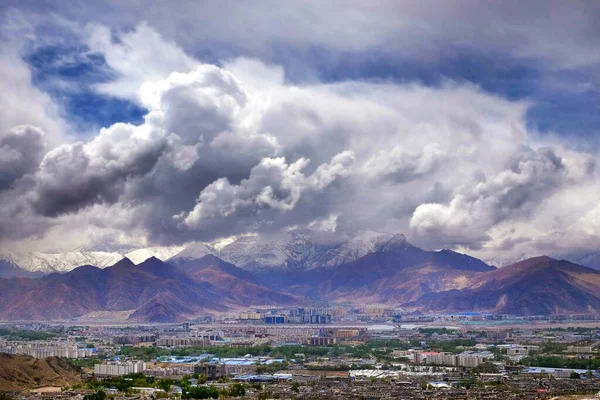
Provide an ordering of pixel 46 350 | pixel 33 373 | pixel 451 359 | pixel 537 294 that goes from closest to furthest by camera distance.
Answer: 1. pixel 33 373
2. pixel 451 359
3. pixel 46 350
4. pixel 537 294

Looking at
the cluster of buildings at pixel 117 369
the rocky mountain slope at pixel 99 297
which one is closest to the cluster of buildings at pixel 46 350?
the cluster of buildings at pixel 117 369

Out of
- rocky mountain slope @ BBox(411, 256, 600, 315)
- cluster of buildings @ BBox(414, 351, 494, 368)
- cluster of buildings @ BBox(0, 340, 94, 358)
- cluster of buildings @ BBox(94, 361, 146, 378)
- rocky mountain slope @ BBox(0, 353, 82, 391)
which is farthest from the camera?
rocky mountain slope @ BBox(411, 256, 600, 315)

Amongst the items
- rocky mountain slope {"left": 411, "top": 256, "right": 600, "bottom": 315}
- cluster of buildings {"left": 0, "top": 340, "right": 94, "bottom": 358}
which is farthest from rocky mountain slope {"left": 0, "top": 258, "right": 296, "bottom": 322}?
cluster of buildings {"left": 0, "top": 340, "right": 94, "bottom": 358}

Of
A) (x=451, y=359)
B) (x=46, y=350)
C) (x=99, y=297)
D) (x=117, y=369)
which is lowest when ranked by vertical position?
(x=451, y=359)

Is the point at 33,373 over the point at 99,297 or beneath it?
beneath

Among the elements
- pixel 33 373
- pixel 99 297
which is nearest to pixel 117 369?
pixel 33 373

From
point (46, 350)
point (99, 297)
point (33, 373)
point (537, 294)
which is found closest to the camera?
point (33, 373)

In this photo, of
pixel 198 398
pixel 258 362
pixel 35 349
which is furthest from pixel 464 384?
pixel 35 349

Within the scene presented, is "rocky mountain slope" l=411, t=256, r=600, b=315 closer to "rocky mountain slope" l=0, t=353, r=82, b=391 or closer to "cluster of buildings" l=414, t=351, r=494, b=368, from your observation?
"cluster of buildings" l=414, t=351, r=494, b=368

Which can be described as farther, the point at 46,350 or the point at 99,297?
the point at 99,297

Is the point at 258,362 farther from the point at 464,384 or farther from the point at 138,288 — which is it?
the point at 138,288

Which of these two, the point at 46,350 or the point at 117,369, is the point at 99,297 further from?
the point at 117,369
